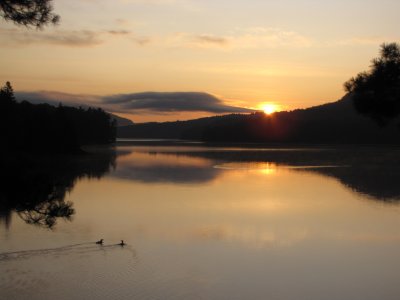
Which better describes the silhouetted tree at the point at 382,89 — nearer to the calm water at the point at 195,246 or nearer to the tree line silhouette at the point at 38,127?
the calm water at the point at 195,246

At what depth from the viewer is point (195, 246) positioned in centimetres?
1570

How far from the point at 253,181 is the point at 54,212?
29.7m

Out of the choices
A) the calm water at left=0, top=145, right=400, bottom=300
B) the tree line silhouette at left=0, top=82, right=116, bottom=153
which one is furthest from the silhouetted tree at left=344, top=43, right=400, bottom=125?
the tree line silhouette at left=0, top=82, right=116, bottom=153

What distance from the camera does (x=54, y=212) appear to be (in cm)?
923

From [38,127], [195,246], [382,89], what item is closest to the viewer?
[382,89]

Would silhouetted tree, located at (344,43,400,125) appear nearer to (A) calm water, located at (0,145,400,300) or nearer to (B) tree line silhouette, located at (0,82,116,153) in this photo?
(A) calm water, located at (0,145,400,300)

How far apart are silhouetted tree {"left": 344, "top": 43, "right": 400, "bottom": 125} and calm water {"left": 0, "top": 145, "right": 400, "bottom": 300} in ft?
17.8

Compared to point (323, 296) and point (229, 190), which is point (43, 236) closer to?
point (323, 296)

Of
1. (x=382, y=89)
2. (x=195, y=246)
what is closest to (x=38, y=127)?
(x=195, y=246)

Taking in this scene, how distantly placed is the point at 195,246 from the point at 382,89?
32.5ft

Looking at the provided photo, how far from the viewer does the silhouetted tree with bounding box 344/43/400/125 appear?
6.93m

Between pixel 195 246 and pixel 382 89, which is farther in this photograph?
pixel 195 246

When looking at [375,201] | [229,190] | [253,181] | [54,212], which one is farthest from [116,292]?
[253,181]

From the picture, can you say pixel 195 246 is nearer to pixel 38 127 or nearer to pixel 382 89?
pixel 382 89
